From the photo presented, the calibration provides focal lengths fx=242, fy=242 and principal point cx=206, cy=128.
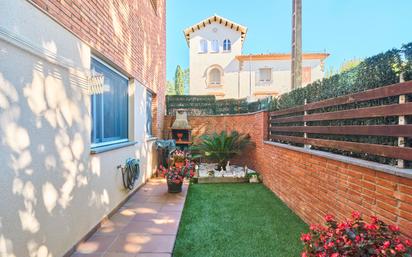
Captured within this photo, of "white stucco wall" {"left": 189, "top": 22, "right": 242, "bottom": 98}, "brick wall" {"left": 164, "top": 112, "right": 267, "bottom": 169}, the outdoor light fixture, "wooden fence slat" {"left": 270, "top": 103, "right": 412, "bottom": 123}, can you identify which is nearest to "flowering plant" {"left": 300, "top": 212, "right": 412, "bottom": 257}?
"wooden fence slat" {"left": 270, "top": 103, "right": 412, "bottom": 123}

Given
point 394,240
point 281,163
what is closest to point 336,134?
point 394,240

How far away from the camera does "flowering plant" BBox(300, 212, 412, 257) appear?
1.59m

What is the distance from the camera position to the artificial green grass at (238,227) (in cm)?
288

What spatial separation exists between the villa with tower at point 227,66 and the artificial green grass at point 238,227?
15.4 m

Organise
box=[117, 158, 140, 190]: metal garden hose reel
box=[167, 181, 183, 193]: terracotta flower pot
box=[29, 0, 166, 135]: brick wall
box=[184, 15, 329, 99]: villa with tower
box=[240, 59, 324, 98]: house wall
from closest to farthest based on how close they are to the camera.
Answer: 1. box=[29, 0, 166, 135]: brick wall
2. box=[117, 158, 140, 190]: metal garden hose reel
3. box=[167, 181, 183, 193]: terracotta flower pot
4. box=[240, 59, 324, 98]: house wall
5. box=[184, 15, 329, 99]: villa with tower

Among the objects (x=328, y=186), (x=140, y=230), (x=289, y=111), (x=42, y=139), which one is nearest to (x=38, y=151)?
(x=42, y=139)

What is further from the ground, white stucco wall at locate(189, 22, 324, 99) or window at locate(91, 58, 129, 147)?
white stucco wall at locate(189, 22, 324, 99)

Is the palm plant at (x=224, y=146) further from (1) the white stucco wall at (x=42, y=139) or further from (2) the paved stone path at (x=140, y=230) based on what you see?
(1) the white stucco wall at (x=42, y=139)

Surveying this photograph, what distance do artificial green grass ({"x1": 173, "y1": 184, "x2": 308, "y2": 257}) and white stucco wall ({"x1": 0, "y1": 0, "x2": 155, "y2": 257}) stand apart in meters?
1.32

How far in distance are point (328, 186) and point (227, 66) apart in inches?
709

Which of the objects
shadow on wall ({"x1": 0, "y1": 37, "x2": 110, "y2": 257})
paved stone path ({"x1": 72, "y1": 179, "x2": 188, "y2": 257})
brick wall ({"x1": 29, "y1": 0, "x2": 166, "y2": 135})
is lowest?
paved stone path ({"x1": 72, "y1": 179, "x2": 188, "y2": 257})

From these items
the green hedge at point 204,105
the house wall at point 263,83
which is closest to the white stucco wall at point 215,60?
the house wall at point 263,83

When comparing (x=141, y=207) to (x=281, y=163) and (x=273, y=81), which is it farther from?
(x=273, y=81)

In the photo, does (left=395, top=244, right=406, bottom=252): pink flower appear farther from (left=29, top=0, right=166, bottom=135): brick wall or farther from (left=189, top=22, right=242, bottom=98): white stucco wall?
(left=189, top=22, right=242, bottom=98): white stucco wall
